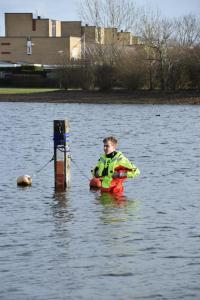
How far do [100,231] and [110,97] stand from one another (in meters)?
51.2

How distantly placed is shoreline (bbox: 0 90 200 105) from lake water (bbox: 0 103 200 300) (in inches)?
1331

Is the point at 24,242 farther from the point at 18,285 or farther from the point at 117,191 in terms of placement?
the point at 117,191

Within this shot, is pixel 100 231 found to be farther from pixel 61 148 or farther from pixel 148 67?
pixel 148 67

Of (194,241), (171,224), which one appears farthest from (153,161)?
(194,241)

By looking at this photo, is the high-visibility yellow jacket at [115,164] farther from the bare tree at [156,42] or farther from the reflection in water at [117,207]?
the bare tree at [156,42]

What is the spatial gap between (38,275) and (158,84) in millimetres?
58084

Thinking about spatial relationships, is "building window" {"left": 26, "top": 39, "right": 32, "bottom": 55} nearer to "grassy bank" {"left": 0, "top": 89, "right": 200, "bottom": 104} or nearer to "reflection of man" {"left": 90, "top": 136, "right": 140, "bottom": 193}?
"grassy bank" {"left": 0, "top": 89, "right": 200, "bottom": 104}

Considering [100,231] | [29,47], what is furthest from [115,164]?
[29,47]

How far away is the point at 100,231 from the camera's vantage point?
1262cm

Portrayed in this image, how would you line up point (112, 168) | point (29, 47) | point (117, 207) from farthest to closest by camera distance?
point (29, 47) → point (112, 168) → point (117, 207)

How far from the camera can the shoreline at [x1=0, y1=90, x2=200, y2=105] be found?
2381 inches

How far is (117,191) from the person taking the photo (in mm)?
16500

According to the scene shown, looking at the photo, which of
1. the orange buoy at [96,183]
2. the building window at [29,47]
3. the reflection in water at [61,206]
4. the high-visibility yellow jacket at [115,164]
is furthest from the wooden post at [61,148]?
the building window at [29,47]

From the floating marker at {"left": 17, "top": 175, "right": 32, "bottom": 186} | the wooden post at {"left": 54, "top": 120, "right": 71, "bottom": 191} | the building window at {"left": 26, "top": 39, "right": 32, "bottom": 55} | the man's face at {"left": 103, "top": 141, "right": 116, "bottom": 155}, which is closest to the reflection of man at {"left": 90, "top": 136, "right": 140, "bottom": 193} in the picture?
the man's face at {"left": 103, "top": 141, "right": 116, "bottom": 155}
